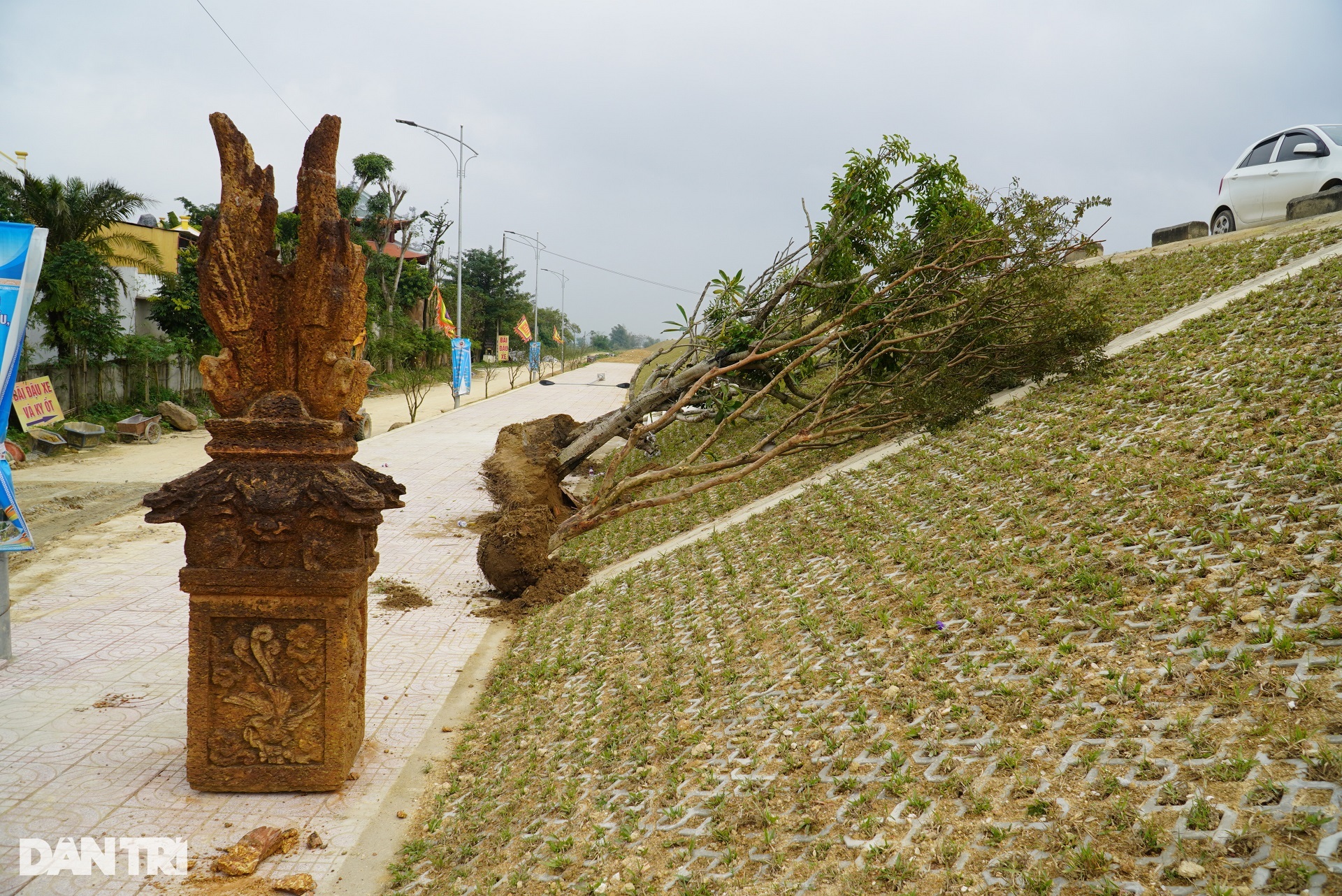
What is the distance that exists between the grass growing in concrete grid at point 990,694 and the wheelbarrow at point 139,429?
15191 mm

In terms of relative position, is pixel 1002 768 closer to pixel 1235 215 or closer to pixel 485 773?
pixel 485 773

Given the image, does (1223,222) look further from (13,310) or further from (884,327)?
(13,310)

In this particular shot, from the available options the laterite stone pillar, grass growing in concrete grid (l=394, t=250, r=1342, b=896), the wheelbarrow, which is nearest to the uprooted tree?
grass growing in concrete grid (l=394, t=250, r=1342, b=896)

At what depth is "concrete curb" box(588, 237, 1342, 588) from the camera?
8.53 meters

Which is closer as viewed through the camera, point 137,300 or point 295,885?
point 295,885

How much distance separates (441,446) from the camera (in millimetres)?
16875

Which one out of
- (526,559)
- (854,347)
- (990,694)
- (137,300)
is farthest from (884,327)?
(137,300)

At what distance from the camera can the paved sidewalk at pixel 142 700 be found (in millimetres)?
4031

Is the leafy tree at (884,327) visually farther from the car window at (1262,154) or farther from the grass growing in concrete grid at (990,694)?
the car window at (1262,154)

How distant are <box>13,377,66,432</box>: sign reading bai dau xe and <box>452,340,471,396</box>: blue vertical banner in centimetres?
1438

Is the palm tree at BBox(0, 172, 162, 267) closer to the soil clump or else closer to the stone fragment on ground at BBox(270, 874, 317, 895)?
the soil clump

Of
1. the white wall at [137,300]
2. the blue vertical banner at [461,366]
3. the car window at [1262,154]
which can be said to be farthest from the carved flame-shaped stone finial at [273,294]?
the blue vertical banner at [461,366]

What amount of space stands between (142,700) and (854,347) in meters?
8.26

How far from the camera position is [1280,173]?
11.8 m
